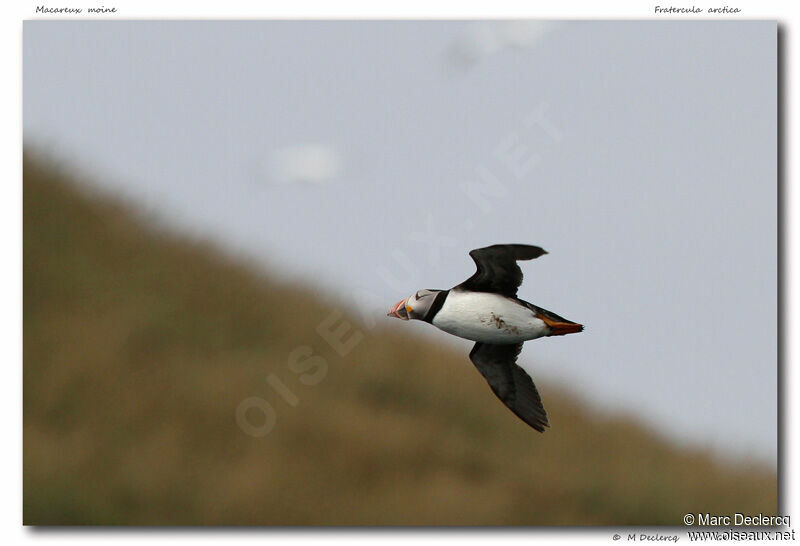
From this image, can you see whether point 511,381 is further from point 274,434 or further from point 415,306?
point 274,434

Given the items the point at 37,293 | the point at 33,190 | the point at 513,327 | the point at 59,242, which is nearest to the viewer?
the point at 513,327

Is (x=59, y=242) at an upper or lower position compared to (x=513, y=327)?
upper

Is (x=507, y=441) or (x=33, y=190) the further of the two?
(x=33, y=190)

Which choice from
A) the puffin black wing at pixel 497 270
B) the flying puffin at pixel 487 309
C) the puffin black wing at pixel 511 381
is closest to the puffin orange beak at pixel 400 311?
the flying puffin at pixel 487 309

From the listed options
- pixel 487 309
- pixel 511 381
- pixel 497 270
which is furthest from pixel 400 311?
pixel 511 381

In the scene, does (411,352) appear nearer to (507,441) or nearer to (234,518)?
(507,441)

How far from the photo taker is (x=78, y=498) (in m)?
7.10

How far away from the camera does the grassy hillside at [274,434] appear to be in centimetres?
727

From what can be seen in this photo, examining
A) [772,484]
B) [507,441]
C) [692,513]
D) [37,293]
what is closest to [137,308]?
[37,293]

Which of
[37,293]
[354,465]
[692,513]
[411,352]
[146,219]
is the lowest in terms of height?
[692,513]

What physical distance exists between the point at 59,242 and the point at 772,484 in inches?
318

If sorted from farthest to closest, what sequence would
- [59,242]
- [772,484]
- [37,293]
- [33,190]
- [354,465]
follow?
1. [33,190]
2. [59,242]
3. [37,293]
4. [772,484]
5. [354,465]

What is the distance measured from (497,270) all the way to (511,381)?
4.01 ft

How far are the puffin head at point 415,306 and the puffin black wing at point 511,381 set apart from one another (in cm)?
84
